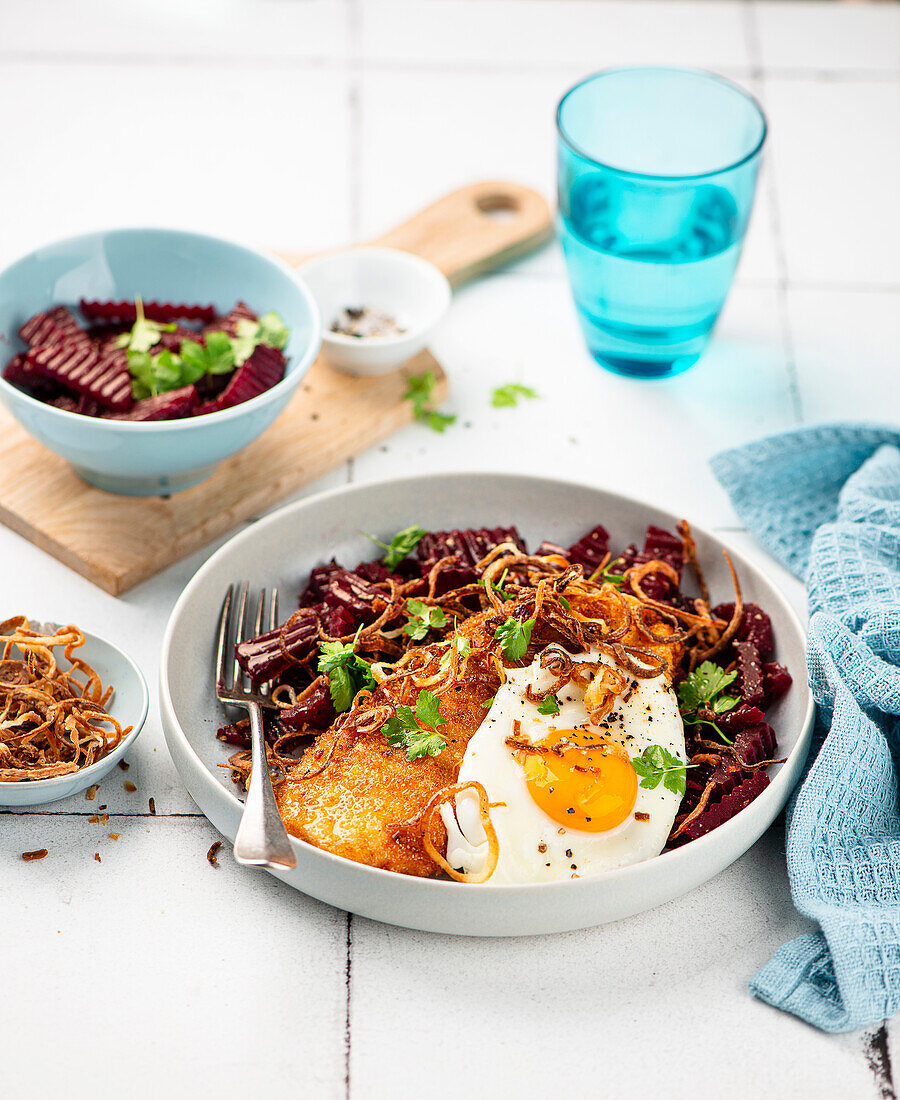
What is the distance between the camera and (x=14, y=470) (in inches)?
118

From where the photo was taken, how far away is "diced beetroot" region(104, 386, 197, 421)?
110 inches

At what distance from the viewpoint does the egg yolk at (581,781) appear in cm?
209

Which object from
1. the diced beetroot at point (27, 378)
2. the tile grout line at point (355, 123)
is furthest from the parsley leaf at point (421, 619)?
the diced beetroot at point (27, 378)

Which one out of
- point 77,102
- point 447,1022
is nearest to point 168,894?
point 447,1022

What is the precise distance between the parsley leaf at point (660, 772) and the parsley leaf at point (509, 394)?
59.6 inches

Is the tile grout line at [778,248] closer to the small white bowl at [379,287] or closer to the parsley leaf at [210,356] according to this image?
the small white bowl at [379,287]

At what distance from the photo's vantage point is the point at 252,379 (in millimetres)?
2914

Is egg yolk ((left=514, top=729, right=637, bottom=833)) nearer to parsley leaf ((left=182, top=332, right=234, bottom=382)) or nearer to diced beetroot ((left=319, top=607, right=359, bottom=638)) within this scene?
diced beetroot ((left=319, top=607, right=359, bottom=638))

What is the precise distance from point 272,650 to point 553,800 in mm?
683

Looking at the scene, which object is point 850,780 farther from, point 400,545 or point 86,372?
point 86,372

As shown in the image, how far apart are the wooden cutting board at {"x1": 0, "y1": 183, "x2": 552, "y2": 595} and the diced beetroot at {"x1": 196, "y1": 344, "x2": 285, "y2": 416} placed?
25cm

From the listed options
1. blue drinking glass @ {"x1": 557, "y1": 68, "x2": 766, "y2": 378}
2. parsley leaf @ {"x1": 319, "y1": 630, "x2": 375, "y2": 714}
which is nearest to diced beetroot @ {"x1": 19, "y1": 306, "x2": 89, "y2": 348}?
parsley leaf @ {"x1": 319, "y1": 630, "x2": 375, "y2": 714}

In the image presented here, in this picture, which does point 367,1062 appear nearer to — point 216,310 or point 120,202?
point 216,310

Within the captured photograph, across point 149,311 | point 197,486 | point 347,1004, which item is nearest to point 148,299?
point 149,311
